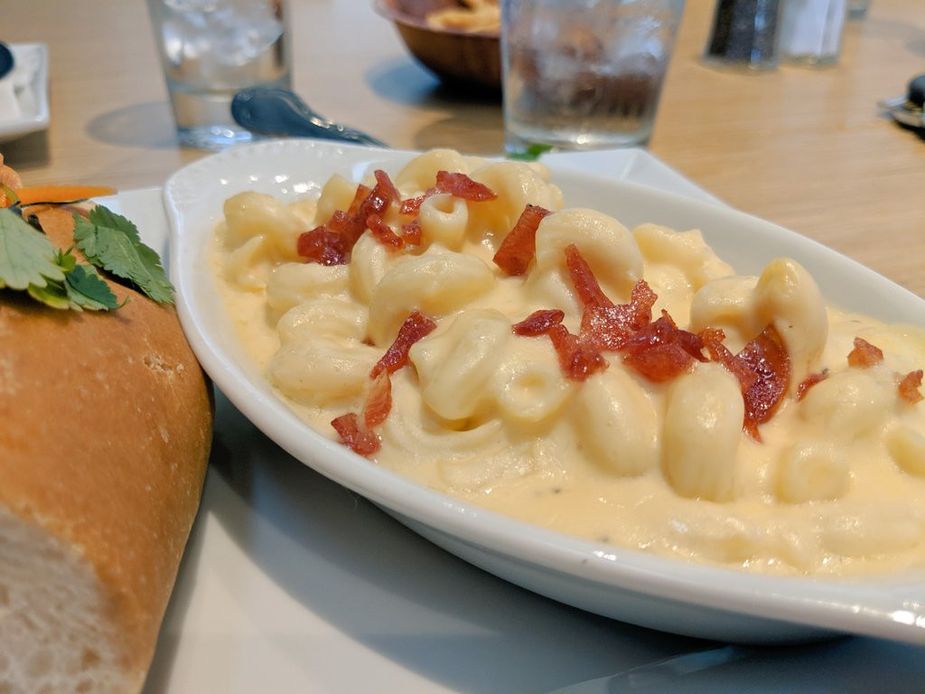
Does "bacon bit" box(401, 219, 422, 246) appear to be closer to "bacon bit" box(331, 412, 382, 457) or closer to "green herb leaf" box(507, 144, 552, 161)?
"bacon bit" box(331, 412, 382, 457)

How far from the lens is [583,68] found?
2.20 metres

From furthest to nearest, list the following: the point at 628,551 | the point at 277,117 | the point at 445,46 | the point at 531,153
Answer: the point at 445,46
the point at 531,153
the point at 277,117
the point at 628,551

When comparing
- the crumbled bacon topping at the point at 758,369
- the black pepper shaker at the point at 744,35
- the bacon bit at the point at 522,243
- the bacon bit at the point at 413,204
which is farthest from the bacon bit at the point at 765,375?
the black pepper shaker at the point at 744,35

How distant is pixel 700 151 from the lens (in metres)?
2.63

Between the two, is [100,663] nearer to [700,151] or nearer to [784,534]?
[784,534]

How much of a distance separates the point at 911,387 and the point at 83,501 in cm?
92

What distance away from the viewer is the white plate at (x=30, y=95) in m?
2.10

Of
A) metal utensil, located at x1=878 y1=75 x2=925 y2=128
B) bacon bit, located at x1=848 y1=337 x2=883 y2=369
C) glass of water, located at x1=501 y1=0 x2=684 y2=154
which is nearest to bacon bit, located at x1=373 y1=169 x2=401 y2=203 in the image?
bacon bit, located at x1=848 y1=337 x2=883 y2=369

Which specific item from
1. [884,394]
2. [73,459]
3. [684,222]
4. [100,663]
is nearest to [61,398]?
[73,459]

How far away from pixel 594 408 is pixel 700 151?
6.23ft

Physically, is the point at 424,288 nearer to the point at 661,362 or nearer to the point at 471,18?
the point at 661,362

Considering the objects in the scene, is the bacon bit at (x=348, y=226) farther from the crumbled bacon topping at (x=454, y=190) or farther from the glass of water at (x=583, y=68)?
the glass of water at (x=583, y=68)

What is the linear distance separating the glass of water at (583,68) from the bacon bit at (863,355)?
1.30 metres

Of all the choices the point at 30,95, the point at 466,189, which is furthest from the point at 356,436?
the point at 30,95
